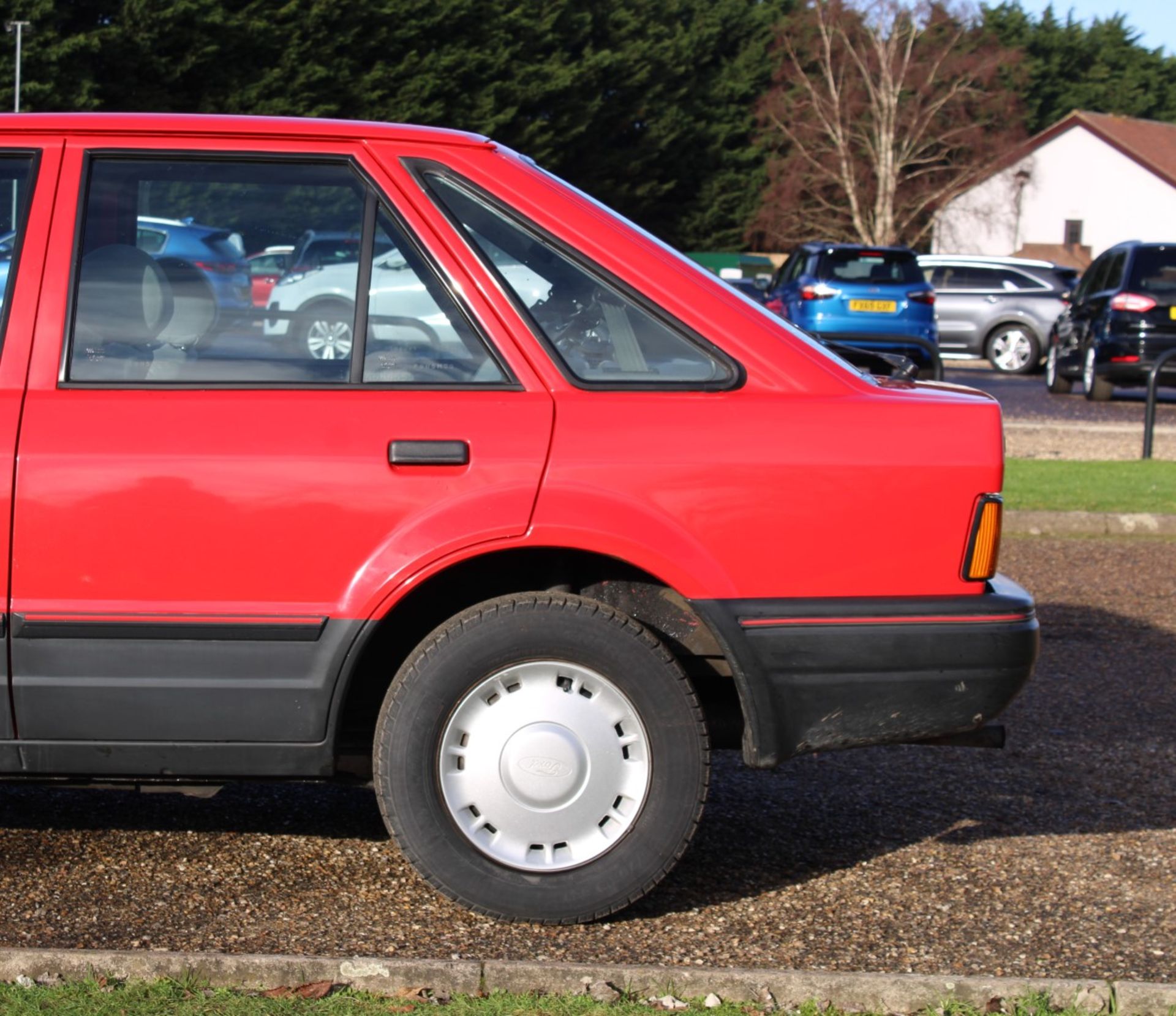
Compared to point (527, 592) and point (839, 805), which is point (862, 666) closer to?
point (527, 592)

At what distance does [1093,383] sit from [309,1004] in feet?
59.2

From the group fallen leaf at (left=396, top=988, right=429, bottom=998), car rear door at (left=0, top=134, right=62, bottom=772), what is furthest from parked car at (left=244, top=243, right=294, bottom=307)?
fallen leaf at (left=396, top=988, right=429, bottom=998)

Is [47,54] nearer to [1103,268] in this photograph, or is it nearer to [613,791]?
[1103,268]

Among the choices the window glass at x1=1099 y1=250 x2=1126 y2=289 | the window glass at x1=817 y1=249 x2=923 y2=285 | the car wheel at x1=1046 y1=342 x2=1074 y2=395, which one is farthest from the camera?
the window glass at x1=817 y1=249 x2=923 y2=285

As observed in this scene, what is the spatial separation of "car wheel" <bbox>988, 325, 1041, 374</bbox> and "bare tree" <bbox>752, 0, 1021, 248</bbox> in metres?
38.4

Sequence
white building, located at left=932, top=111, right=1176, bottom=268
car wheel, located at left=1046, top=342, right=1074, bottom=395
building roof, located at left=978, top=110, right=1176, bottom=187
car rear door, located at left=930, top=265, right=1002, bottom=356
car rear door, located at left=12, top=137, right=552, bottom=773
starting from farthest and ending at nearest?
white building, located at left=932, top=111, right=1176, bottom=268, building roof, located at left=978, top=110, right=1176, bottom=187, car rear door, located at left=930, top=265, right=1002, bottom=356, car wheel, located at left=1046, top=342, right=1074, bottom=395, car rear door, located at left=12, top=137, right=552, bottom=773

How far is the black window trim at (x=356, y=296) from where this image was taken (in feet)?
12.6

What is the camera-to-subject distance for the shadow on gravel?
14.9 ft

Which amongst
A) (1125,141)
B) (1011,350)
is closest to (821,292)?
(1011,350)

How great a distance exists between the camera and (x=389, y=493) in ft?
12.3

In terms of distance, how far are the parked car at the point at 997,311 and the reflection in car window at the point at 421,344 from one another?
2256 centimetres

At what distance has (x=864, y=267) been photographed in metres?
22.2

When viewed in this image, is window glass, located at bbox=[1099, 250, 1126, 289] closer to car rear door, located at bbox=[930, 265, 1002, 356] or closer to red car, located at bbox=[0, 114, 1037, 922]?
car rear door, located at bbox=[930, 265, 1002, 356]

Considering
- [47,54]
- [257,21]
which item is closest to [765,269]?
[257,21]
